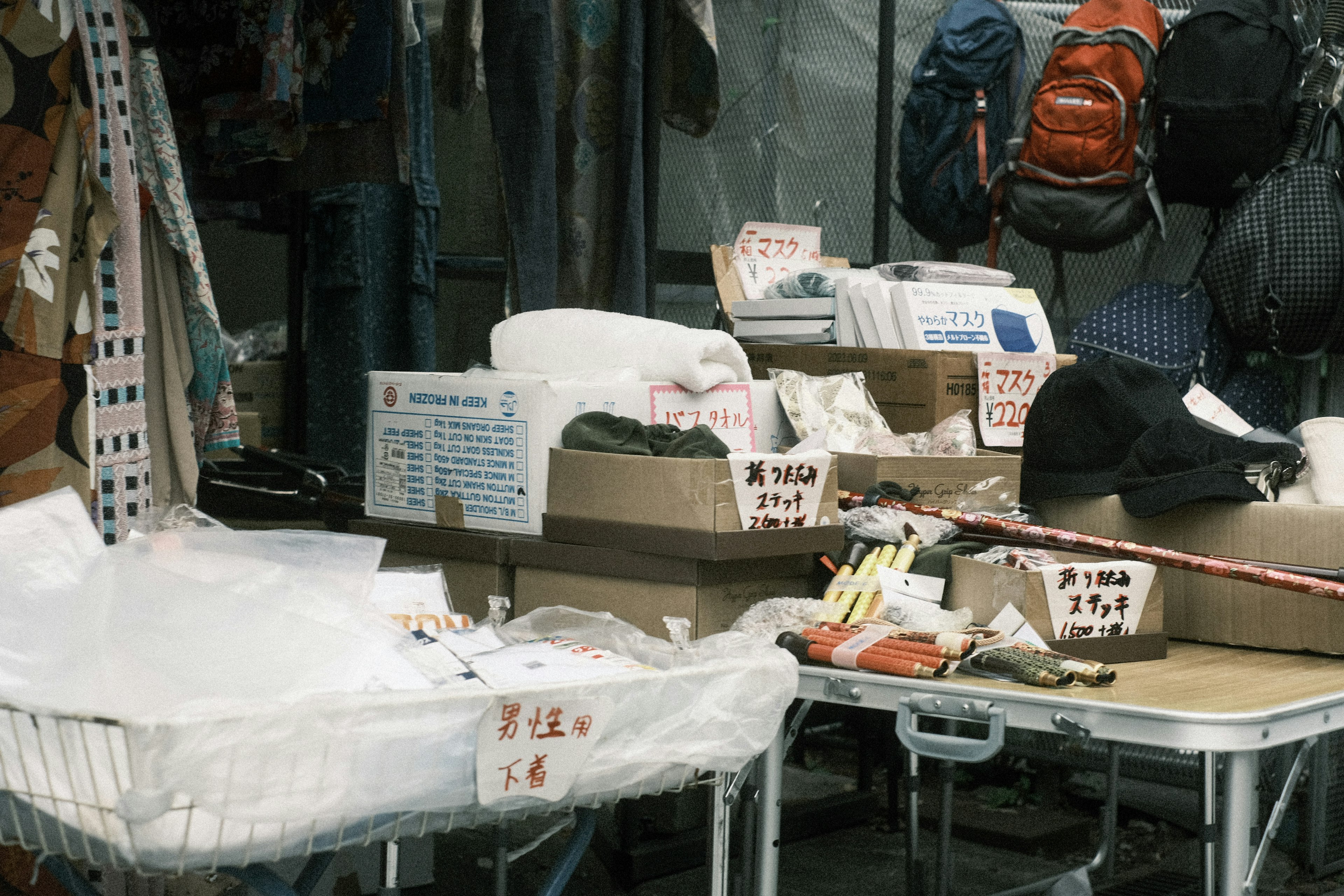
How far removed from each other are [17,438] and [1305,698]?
81.6 inches

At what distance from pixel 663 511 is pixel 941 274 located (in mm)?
1505

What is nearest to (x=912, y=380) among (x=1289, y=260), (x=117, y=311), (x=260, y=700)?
(x=1289, y=260)

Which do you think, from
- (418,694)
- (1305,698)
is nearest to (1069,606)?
(1305,698)

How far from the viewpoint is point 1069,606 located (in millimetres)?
2178

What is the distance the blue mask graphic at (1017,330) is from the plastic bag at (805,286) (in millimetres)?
409

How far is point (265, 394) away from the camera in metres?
4.73

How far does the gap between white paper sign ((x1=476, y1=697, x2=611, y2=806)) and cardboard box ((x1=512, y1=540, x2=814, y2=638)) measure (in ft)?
2.09

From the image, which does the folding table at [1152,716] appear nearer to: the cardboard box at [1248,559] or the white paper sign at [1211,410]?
the cardboard box at [1248,559]

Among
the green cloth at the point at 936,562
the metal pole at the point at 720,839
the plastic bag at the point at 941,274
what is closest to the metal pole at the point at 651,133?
the plastic bag at the point at 941,274

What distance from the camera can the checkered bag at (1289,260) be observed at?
3.81 meters

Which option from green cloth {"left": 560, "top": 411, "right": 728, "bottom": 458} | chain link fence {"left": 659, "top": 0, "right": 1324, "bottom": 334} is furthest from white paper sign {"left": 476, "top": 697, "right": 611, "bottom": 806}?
chain link fence {"left": 659, "top": 0, "right": 1324, "bottom": 334}

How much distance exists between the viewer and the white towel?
2533 mm

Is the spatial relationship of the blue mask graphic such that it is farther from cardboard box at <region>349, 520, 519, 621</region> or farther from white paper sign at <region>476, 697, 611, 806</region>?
white paper sign at <region>476, 697, 611, 806</region>

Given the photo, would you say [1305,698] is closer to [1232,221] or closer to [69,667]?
[69,667]
